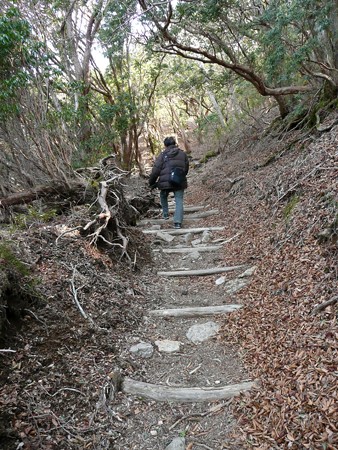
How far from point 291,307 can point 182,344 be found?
52.2 inches

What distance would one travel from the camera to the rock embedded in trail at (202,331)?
4227mm

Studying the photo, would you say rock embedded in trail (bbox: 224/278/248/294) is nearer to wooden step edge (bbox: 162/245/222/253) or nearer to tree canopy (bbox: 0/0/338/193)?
wooden step edge (bbox: 162/245/222/253)

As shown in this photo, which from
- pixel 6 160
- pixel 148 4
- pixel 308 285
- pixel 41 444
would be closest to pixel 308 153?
pixel 308 285

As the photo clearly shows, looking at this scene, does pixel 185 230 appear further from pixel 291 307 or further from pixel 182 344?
pixel 291 307

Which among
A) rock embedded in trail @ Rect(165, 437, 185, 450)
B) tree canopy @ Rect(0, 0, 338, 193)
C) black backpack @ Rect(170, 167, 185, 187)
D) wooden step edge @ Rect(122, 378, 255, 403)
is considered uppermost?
tree canopy @ Rect(0, 0, 338, 193)

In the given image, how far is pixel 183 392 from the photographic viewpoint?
3.29 m

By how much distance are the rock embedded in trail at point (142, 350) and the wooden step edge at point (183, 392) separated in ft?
1.60

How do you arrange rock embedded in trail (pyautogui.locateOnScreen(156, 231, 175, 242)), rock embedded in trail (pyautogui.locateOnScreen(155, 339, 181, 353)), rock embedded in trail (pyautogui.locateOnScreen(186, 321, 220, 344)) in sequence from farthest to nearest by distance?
rock embedded in trail (pyautogui.locateOnScreen(156, 231, 175, 242)) < rock embedded in trail (pyautogui.locateOnScreen(186, 321, 220, 344)) < rock embedded in trail (pyautogui.locateOnScreen(155, 339, 181, 353))

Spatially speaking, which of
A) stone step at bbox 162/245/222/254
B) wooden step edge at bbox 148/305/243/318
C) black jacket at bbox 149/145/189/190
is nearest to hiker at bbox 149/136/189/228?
black jacket at bbox 149/145/189/190

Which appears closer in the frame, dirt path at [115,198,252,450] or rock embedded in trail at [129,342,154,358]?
dirt path at [115,198,252,450]

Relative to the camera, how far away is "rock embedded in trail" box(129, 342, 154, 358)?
3.86 m

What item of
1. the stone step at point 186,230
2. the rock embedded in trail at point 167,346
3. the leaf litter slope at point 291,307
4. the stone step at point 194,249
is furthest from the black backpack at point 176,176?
the rock embedded in trail at point 167,346

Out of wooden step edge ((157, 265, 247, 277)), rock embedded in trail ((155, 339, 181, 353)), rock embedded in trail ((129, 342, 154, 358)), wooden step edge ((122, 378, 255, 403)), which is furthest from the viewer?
wooden step edge ((157, 265, 247, 277))

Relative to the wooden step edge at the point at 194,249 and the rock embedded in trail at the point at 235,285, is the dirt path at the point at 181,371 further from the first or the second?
the wooden step edge at the point at 194,249
